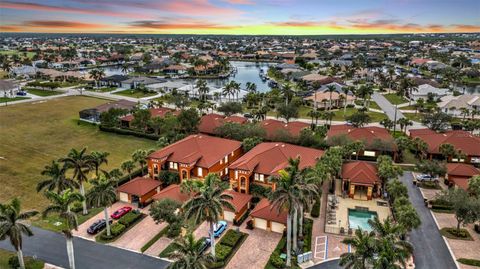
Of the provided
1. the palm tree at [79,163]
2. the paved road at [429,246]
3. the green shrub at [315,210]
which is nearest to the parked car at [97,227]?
the palm tree at [79,163]

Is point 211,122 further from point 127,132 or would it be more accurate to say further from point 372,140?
point 372,140

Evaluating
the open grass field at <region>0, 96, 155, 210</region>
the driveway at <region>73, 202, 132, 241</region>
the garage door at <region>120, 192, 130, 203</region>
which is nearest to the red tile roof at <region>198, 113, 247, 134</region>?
the open grass field at <region>0, 96, 155, 210</region>

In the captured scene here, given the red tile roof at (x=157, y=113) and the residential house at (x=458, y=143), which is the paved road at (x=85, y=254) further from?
the residential house at (x=458, y=143)

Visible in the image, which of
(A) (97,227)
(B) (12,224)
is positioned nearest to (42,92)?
(A) (97,227)

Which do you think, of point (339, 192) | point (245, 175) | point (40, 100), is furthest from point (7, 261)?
point (40, 100)

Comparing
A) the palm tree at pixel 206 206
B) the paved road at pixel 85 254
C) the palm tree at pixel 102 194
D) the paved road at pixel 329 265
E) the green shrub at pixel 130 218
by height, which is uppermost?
the palm tree at pixel 206 206

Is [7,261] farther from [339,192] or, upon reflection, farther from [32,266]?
[339,192]

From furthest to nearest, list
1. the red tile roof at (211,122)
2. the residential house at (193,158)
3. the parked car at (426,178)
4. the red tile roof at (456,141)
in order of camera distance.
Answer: the red tile roof at (211,122) < the red tile roof at (456,141) < the parked car at (426,178) < the residential house at (193,158)
